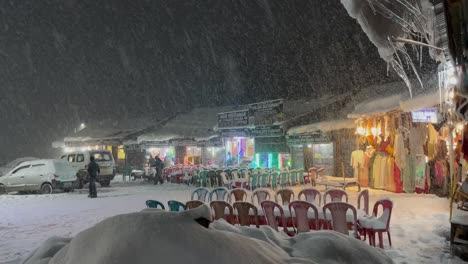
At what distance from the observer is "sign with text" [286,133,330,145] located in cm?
2005

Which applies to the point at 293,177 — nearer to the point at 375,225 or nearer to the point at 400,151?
the point at 400,151

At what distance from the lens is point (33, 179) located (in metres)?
19.7

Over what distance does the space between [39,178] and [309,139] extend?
12774mm

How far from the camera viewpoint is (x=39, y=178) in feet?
64.8

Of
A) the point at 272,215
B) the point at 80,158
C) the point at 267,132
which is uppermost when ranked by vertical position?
the point at 267,132

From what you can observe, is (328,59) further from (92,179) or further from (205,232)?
(205,232)

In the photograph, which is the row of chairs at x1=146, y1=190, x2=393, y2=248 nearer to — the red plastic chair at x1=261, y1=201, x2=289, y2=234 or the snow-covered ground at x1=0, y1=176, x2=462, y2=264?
the red plastic chair at x1=261, y1=201, x2=289, y2=234

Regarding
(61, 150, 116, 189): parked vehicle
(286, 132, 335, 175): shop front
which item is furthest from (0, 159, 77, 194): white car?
(286, 132, 335, 175): shop front

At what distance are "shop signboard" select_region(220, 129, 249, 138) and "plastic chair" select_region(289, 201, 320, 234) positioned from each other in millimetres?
16015

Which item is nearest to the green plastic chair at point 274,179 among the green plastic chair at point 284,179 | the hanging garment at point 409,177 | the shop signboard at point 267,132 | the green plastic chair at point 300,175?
the green plastic chair at point 284,179

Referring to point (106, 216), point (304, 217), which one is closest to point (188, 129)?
point (106, 216)

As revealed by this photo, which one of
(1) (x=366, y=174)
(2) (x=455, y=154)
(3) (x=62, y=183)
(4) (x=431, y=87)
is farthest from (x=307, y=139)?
(3) (x=62, y=183)

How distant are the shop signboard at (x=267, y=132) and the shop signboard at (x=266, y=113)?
28cm

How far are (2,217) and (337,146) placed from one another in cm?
1477
